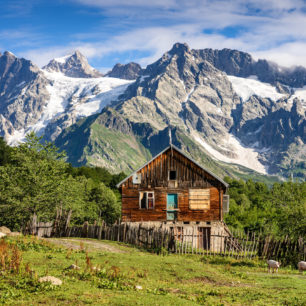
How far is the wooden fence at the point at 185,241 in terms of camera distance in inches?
1162

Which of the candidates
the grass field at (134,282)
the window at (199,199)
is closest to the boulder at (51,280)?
the grass field at (134,282)

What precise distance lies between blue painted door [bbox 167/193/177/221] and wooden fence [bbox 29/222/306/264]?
45.0ft

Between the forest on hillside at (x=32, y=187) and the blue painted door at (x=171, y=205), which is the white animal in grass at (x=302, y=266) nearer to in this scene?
the forest on hillside at (x=32, y=187)

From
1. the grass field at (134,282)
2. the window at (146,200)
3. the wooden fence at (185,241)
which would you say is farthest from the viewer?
the window at (146,200)

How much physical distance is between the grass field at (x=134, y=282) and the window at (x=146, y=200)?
21.9 m

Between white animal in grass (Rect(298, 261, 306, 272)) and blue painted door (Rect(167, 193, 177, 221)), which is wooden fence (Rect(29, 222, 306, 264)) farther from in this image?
blue painted door (Rect(167, 193, 177, 221))

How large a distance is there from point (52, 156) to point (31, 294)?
37253 millimetres

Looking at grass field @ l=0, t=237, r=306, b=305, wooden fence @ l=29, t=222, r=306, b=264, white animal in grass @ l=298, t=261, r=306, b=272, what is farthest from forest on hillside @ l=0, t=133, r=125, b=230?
white animal in grass @ l=298, t=261, r=306, b=272

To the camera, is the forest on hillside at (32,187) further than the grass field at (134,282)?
Yes

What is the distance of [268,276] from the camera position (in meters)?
24.0

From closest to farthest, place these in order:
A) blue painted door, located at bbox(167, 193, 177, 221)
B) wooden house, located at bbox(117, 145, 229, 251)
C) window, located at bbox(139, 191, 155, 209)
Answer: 1. wooden house, located at bbox(117, 145, 229, 251)
2. blue painted door, located at bbox(167, 193, 177, 221)
3. window, located at bbox(139, 191, 155, 209)

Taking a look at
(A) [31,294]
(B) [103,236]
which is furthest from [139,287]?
(B) [103,236]

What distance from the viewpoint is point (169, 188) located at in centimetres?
4881

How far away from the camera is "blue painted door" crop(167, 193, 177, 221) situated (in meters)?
48.8
